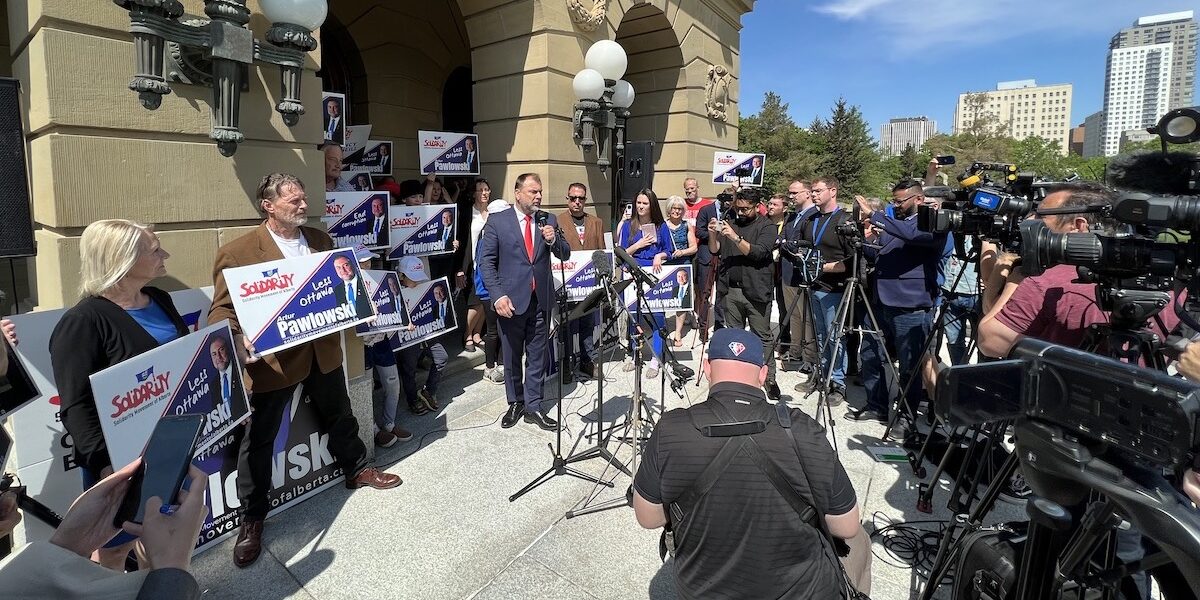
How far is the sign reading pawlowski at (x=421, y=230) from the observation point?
5.48m

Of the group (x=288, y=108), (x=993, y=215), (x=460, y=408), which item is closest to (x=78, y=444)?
(x=288, y=108)

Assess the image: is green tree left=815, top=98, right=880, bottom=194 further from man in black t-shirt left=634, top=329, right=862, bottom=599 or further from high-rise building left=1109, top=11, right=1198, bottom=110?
high-rise building left=1109, top=11, right=1198, bottom=110

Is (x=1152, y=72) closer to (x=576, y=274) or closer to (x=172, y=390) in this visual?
(x=576, y=274)

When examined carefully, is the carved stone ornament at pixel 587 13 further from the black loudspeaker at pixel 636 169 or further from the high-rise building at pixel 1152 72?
the high-rise building at pixel 1152 72

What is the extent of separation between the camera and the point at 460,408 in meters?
5.38

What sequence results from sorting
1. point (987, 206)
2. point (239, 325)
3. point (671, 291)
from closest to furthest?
1. point (987, 206)
2. point (239, 325)
3. point (671, 291)

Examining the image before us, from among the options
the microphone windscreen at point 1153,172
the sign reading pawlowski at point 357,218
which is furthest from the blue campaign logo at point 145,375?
the microphone windscreen at point 1153,172

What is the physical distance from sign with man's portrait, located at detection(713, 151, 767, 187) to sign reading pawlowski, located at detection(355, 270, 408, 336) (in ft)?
21.2

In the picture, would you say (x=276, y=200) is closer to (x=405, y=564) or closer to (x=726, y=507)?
(x=405, y=564)

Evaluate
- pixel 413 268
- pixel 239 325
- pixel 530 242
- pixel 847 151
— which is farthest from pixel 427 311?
pixel 847 151

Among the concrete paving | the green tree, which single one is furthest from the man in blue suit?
the green tree

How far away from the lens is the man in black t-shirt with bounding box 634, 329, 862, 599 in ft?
6.13

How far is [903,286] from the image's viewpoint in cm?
489

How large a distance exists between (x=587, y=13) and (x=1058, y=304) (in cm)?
690
